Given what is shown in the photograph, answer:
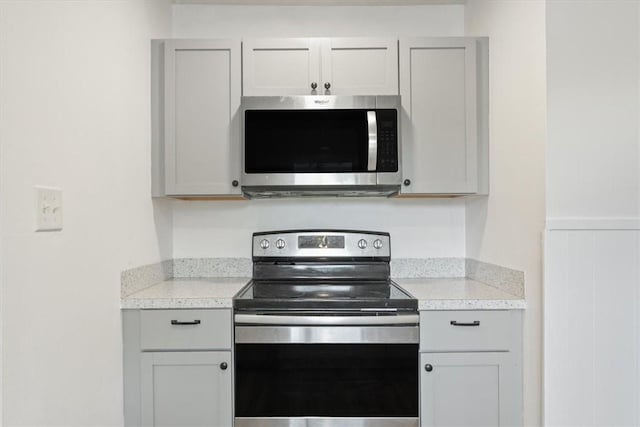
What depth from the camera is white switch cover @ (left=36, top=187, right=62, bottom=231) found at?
1240 mm

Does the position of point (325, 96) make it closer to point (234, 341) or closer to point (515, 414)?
point (234, 341)

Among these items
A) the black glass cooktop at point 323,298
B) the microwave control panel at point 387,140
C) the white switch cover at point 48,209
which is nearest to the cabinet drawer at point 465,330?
the black glass cooktop at point 323,298

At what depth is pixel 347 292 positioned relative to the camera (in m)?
2.03

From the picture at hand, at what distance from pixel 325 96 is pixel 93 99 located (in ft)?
3.14

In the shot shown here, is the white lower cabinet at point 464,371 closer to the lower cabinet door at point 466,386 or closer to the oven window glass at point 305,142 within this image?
the lower cabinet door at point 466,386

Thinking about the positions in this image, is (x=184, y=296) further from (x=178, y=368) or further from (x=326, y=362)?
(x=326, y=362)

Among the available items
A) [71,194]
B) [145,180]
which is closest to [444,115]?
[145,180]

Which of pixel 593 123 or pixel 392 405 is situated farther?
pixel 392 405

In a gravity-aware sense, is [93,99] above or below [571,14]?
below

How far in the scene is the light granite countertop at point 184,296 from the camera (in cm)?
181

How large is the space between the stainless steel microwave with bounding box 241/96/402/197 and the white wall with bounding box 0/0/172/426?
0.51m

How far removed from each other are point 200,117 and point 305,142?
0.52 meters

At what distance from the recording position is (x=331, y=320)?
181cm

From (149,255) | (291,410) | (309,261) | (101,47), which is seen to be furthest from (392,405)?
(101,47)
